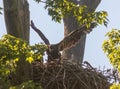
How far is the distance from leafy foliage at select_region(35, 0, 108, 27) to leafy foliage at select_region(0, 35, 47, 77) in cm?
182

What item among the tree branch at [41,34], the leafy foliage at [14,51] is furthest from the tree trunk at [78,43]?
the leafy foliage at [14,51]

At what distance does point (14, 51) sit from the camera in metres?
6.61

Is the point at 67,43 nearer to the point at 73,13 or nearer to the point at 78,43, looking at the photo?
the point at 73,13

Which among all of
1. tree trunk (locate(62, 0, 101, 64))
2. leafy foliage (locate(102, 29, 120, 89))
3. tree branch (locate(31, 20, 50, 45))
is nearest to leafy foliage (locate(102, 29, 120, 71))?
leafy foliage (locate(102, 29, 120, 89))

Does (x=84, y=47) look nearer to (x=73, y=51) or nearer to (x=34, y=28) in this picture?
(x=73, y=51)

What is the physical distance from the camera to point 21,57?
6.87 m

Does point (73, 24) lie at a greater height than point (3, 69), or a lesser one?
greater

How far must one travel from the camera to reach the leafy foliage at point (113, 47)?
7613 mm

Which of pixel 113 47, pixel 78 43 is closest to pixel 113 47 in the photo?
pixel 113 47

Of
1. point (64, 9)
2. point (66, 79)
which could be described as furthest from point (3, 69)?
point (64, 9)

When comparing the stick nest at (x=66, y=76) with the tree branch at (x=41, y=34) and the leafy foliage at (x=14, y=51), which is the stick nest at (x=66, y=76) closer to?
the tree branch at (x=41, y=34)

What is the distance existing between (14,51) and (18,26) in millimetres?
677

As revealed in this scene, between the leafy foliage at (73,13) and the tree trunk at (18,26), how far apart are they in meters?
1.15

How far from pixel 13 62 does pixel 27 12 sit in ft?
4.64
